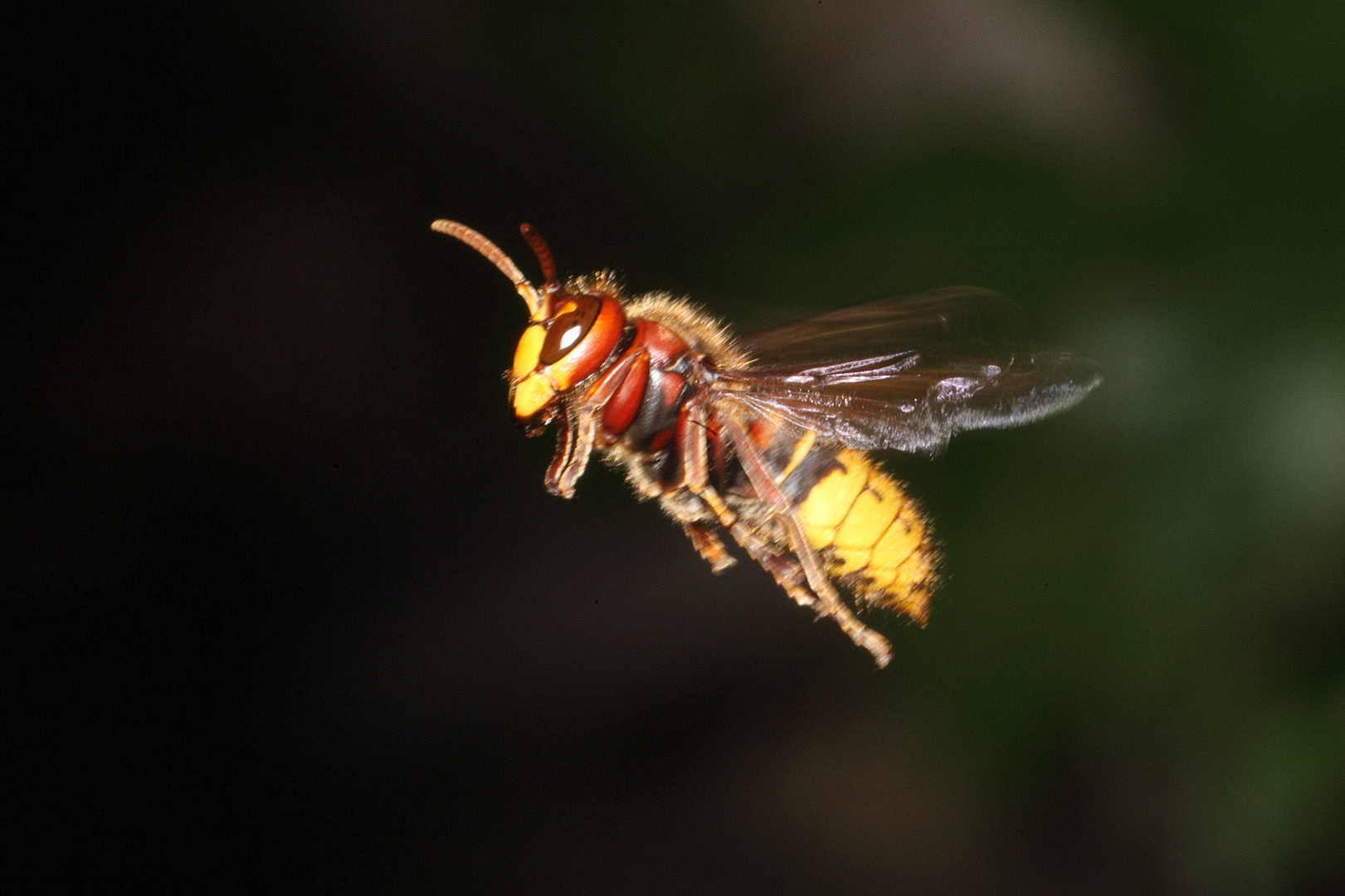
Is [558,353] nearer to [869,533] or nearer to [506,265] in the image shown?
[506,265]

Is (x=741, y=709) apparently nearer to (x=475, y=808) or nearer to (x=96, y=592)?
(x=475, y=808)

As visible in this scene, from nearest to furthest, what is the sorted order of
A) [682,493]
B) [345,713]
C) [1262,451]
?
[682,493]
[1262,451]
[345,713]

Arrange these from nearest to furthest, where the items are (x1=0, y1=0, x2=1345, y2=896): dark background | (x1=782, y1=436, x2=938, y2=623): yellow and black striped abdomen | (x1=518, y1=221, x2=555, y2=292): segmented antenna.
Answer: (x1=518, y1=221, x2=555, y2=292): segmented antenna
(x1=782, y1=436, x2=938, y2=623): yellow and black striped abdomen
(x1=0, y1=0, x2=1345, y2=896): dark background

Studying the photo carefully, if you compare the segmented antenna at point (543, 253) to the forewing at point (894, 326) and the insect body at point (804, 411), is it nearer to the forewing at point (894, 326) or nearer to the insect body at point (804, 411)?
the insect body at point (804, 411)

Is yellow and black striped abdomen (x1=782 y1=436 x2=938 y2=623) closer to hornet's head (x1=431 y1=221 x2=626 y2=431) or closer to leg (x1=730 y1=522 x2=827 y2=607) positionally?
leg (x1=730 y1=522 x2=827 y2=607)

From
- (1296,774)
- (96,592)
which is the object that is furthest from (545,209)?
(1296,774)

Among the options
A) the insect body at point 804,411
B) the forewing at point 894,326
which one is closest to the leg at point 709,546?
the insect body at point 804,411

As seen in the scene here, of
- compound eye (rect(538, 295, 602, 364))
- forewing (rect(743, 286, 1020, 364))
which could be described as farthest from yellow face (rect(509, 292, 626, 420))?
forewing (rect(743, 286, 1020, 364))

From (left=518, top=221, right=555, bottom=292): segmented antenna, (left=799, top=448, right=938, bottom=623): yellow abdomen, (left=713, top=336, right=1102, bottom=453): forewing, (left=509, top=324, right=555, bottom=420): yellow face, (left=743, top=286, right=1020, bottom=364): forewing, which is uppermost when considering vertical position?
(left=518, top=221, right=555, bottom=292): segmented antenna
